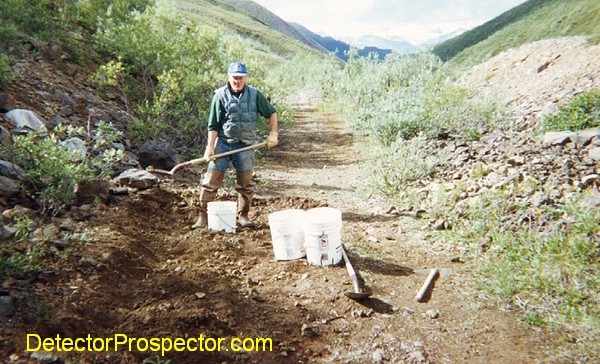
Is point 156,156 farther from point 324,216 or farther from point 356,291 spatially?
point 356,291

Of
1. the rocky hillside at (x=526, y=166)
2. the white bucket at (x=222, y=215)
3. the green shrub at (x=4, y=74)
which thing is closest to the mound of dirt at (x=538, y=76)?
the rocky hillside at (x=526, y=166)

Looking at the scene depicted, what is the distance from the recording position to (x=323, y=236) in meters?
4.17

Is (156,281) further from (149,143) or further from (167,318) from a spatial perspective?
(149,143)

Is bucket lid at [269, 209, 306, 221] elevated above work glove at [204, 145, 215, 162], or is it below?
below

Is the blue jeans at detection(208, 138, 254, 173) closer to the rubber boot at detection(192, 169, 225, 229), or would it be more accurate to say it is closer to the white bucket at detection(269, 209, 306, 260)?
the rubber boot at detection(192, 169, 225, 229)

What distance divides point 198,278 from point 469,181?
4.16 metres

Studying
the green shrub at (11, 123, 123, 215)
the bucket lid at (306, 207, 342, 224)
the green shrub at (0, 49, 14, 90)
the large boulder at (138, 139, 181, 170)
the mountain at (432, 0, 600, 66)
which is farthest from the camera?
the mountain at (432, 0, 600, 66)

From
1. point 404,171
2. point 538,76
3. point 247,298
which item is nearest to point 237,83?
point 247,298

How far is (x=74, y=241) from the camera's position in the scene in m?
4.00

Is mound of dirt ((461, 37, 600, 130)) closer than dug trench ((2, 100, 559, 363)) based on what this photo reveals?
No

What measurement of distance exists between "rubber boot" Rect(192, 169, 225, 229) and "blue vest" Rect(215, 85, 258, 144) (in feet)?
1.62

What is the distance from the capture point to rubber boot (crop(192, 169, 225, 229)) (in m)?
5.35

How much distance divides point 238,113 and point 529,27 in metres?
70.8

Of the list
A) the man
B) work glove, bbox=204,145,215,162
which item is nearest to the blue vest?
the man
